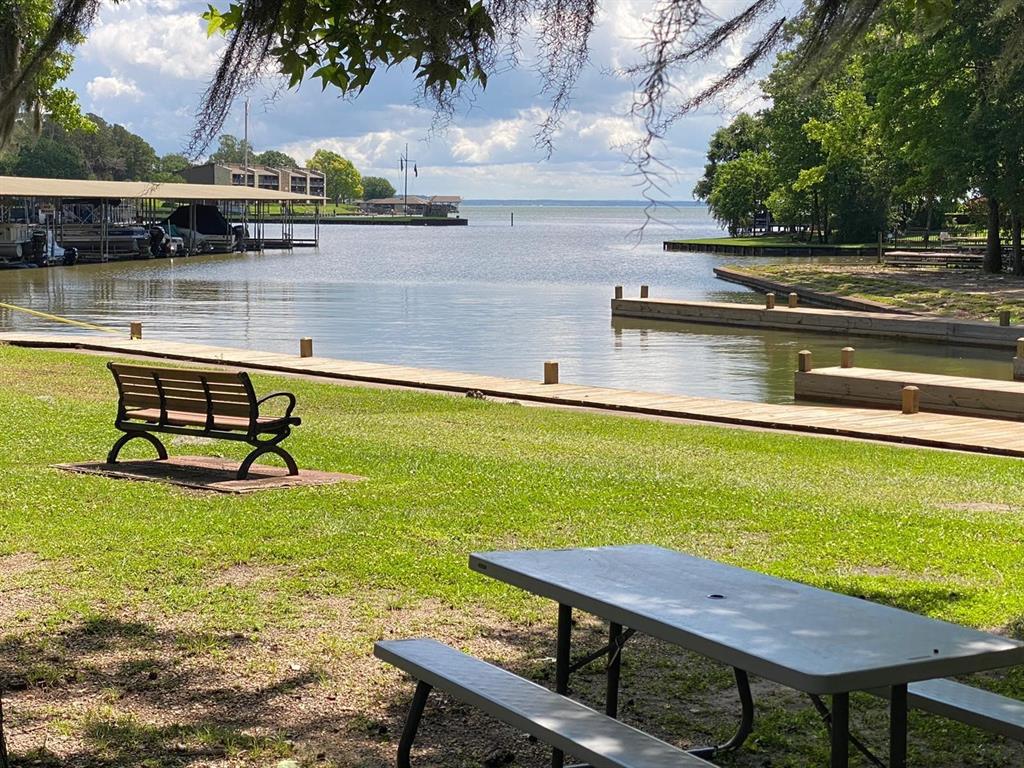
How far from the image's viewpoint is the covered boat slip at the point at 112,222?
6047 cm

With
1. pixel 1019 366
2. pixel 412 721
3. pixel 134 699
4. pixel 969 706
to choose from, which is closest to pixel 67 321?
pixel 1019 366

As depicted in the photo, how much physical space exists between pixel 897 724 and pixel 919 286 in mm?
43794

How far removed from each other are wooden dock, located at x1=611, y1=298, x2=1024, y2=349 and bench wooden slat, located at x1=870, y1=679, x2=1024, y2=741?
2697cm

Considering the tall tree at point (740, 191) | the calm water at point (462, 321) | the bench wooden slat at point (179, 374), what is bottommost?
the calm water at point (462, 321)

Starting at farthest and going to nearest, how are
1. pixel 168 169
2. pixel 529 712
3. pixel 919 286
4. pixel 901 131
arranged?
pixel 901 131 < pixel 919 286 < pixel 168 169 < pixel 529 712

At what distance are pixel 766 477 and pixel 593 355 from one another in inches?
713

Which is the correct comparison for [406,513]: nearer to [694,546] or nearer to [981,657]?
[694,546]

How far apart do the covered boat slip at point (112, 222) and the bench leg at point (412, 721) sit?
54.5 m

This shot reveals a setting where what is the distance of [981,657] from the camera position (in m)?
3.06

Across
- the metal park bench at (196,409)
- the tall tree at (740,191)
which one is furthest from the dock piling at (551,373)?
the tall tree at (740,191)

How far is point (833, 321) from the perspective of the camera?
3469cm

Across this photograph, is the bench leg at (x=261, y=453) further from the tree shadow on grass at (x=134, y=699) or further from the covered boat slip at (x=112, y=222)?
the covered boat slip at (x=112, y=222)

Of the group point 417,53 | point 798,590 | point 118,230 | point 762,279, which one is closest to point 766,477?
point 417,53

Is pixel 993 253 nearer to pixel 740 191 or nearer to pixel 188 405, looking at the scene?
pixel 188 405
